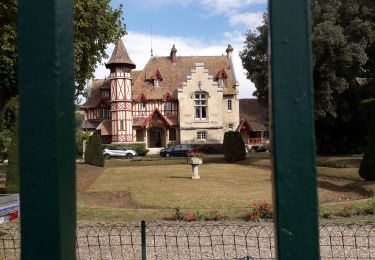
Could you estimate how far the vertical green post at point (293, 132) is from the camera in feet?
3.35

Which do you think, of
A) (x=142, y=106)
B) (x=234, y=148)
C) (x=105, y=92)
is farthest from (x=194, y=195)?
(x=105, y=92)

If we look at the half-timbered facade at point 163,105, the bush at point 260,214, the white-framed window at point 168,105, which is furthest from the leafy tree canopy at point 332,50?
the bush at point 260,214

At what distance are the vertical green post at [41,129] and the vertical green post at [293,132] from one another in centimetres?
54

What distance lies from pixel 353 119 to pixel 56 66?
33668 mm

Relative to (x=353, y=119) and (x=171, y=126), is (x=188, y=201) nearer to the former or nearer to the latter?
(x=353, y=119)

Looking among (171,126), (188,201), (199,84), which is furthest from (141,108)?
(188,201)

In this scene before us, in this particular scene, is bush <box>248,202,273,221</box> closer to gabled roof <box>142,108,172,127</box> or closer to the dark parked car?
the dark parked car

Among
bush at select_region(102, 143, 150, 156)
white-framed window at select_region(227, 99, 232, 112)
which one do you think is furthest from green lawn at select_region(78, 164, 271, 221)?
white-framed window at select_region(227, 99, 232, 112)

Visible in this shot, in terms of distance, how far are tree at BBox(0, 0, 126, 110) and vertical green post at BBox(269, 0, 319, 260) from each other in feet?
40.8

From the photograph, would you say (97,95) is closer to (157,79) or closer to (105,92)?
(105,92)

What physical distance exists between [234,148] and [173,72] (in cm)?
2062

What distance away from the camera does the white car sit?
122 feet

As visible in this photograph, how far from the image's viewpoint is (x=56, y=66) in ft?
3.34

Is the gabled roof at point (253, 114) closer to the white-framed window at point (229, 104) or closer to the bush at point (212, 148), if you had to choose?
the white-framed window at point (229, 104)
